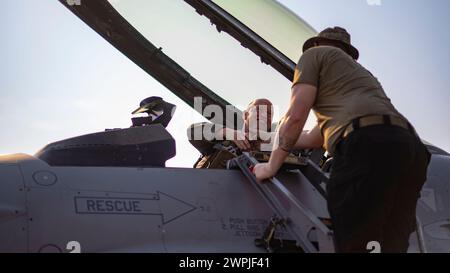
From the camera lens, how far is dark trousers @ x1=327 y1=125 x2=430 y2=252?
2.64 metres

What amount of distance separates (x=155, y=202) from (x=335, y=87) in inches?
46.5

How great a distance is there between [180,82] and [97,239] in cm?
226

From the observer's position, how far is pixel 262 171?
3.26 meters

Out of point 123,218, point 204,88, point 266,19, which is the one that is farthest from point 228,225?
point 266,19

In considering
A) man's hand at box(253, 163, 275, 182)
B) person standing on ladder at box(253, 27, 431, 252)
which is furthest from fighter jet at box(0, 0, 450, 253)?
person standing on ladder at box(253, 27, 431, 252)

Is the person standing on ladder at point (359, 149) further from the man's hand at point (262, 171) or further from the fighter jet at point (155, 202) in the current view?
the fighter jet at point (155, 202)

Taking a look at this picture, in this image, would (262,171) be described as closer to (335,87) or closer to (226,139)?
(335,87)

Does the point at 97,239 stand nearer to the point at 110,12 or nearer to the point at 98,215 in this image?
the point at 98,215

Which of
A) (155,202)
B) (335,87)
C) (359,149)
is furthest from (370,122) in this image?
(155,202)

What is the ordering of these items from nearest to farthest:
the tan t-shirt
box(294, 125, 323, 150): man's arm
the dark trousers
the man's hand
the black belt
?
the dark trousers
the black belt
the tan t-shirt
the man's hand
box(294, 125, 323, 150): man's arm

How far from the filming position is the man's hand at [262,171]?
3.19 meters

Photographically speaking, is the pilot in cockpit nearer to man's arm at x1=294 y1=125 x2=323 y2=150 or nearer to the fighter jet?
the fighter jet

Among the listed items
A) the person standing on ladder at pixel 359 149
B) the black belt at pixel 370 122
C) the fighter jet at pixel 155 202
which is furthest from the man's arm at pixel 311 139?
the black belt at pixel 370 122

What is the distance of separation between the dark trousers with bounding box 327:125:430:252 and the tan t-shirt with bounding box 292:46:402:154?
15cm
